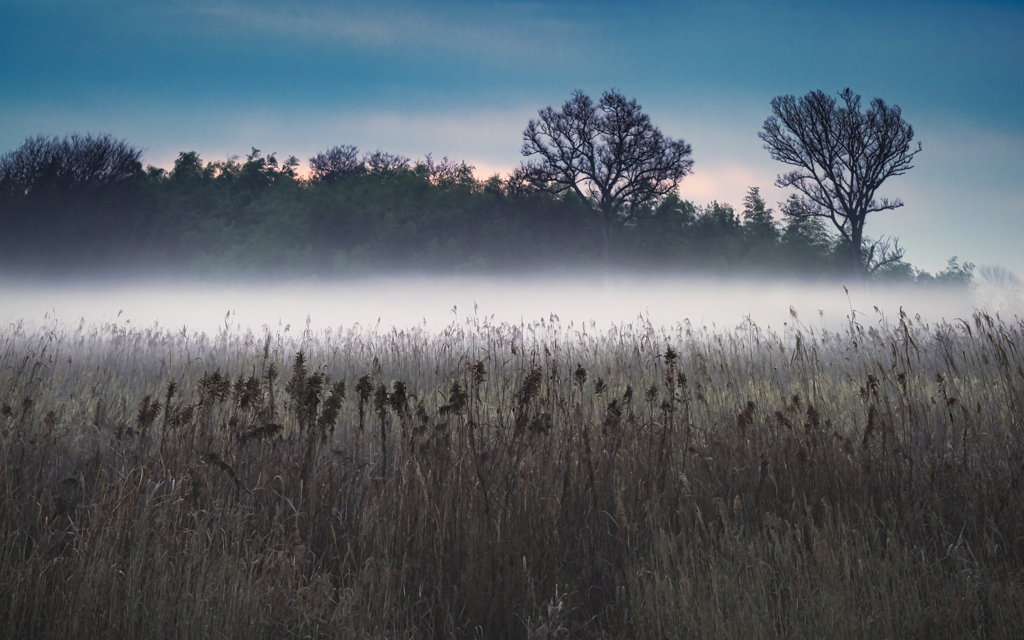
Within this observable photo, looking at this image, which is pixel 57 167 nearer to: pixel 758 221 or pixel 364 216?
pixel 364 216

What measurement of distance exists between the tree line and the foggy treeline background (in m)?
0.07

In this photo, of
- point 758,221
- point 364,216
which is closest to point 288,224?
point 364,216

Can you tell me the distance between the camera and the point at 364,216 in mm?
34500

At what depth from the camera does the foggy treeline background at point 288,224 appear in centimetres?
3269

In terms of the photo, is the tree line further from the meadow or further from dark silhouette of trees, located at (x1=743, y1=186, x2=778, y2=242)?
the meadow

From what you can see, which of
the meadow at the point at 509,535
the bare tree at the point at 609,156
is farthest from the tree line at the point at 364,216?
the meadow at the point at 509,535

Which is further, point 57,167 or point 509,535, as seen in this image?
point 57,167

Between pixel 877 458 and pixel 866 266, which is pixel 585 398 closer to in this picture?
pixel 877 458

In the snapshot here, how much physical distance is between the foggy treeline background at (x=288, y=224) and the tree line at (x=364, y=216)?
7cm

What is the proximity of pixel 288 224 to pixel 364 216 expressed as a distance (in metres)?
4.34

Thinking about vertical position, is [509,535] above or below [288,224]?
below

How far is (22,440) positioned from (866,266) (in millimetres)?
33155

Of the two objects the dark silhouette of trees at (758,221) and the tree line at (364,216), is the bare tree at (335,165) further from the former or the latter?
the dark silhouette of trees at (758,221)

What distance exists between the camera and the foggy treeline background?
32.7 m
